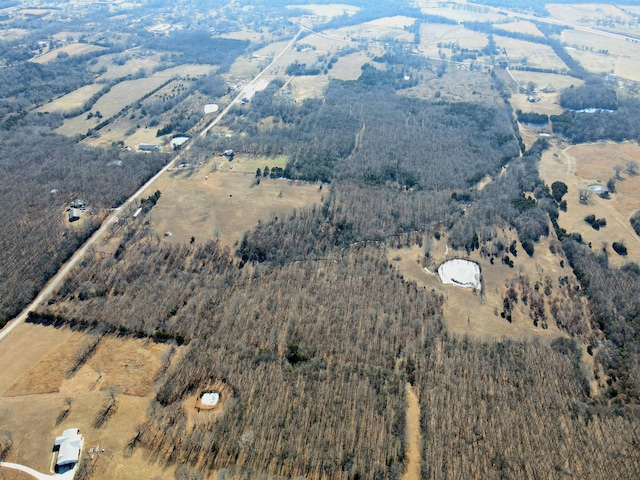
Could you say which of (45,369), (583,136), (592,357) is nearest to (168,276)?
(45,369)

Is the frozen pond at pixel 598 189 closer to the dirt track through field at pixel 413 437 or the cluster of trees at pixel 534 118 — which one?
the cluster of trees at pixel 534 118

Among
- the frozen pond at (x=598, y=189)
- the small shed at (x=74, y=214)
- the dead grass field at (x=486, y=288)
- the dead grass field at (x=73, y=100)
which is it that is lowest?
the dead grass field at (x=486, y=288)

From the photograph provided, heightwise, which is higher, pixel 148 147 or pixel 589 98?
pixel 589 98

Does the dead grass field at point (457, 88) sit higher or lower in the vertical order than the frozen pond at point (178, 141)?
higher

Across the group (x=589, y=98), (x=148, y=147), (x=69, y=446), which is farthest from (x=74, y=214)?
(x=589, y=98)

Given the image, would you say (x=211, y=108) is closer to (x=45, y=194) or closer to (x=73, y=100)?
(x=73, y=100)

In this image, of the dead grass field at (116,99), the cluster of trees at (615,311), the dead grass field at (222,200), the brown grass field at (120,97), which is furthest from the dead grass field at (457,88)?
the dead grass field at (116,99)

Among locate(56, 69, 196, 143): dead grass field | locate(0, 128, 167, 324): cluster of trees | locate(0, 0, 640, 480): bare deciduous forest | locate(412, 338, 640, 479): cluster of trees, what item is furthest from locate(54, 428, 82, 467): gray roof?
locate(56, 69, 196, 143): dead grass field

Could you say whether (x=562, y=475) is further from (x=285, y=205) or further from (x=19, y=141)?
(x=19, y=141)
